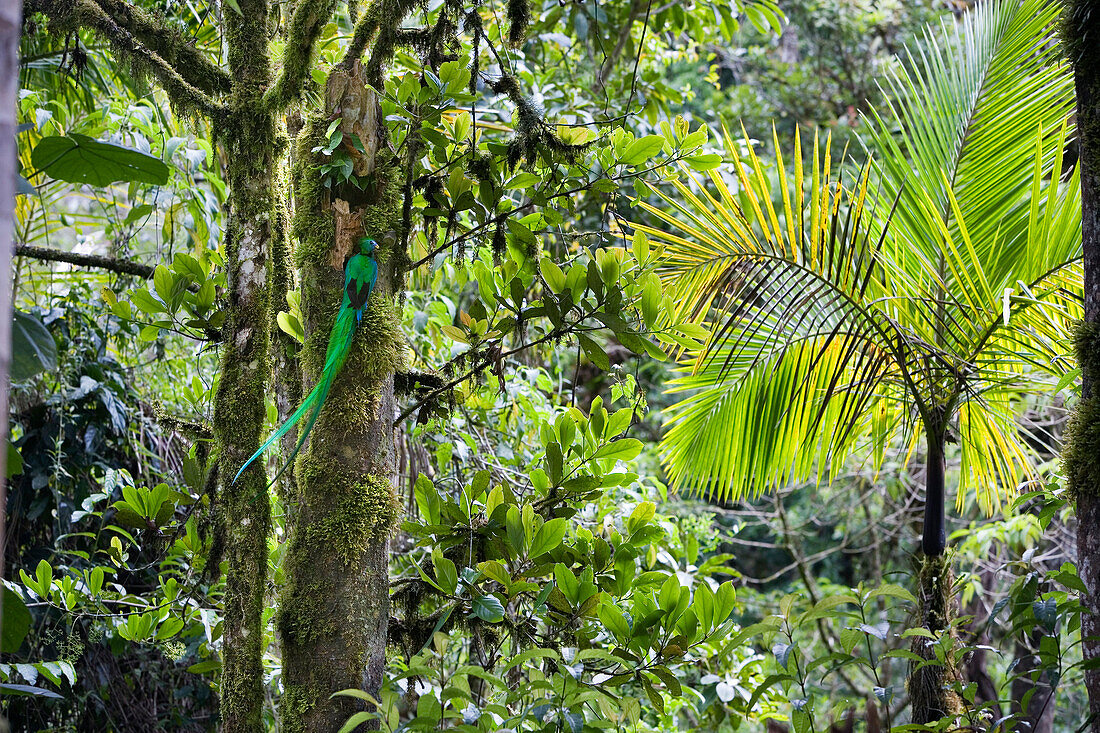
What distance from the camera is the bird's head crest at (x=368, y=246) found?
4.70ft

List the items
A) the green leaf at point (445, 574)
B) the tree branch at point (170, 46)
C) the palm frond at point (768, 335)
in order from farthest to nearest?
1. the palm frond at point (768, 335)
2. the tree branch at point (170, 46)
3. the green leaf at point (445, 574)

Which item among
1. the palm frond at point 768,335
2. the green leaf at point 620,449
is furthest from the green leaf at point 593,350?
the palm frond at point 768,335

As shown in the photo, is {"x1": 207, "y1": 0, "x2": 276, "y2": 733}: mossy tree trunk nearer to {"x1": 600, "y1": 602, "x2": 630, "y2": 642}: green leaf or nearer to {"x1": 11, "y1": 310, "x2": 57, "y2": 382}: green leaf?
{"x1": 11, "y1": 310, "x2": 57, "y2": 382}: green leaf

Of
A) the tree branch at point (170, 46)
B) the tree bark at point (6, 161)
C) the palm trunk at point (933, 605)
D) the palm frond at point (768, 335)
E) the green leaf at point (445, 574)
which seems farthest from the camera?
the palm frond at point (768, 335)

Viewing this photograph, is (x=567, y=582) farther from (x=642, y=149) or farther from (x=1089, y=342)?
(x=1089, y=342)

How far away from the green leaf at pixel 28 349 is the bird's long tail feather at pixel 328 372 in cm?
34

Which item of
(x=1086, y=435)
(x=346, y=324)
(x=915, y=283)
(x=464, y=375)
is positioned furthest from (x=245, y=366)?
(x=915, y=283)

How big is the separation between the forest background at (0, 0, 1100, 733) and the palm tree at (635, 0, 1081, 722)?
0.04 feet

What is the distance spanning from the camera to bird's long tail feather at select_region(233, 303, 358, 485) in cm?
138

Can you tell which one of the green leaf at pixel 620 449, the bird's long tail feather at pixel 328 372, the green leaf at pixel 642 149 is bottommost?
the green leaf at pixel 620 449

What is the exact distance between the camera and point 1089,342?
4.93ft

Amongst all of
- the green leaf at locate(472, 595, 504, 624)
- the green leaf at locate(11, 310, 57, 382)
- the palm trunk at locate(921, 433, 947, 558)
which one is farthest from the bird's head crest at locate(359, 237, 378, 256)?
the palm trunk at locate(921, 433, 947, 558)

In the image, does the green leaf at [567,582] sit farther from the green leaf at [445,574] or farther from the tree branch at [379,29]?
the tree branch at [379,29]

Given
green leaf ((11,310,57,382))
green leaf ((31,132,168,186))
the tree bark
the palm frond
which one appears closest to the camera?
the tree bark
